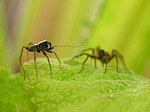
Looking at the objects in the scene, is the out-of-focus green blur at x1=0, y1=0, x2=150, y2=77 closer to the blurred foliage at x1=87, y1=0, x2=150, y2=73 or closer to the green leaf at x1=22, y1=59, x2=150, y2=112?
the blurred foliage at x1=87, y1=0, x2=150, y2=73

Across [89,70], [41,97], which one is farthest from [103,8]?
[41,97]

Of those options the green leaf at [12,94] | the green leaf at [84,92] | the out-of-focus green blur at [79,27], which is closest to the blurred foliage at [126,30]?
the out-of-focus green blur at [79,27]

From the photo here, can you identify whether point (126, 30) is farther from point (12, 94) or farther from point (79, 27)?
point (12, 94)

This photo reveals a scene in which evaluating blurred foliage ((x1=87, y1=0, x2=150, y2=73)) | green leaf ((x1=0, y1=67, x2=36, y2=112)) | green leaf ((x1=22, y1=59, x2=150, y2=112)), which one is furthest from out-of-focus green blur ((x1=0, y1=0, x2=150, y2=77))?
green leaf ((x1=0, y1=67, x2=36, y2=112))

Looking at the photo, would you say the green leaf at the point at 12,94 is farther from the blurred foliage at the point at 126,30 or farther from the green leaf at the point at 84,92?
the blurred foliage at the point at 126,30

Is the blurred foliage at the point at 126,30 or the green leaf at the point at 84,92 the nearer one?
the green leaf at the point at 84,92

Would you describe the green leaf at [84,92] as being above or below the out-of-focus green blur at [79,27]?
below
